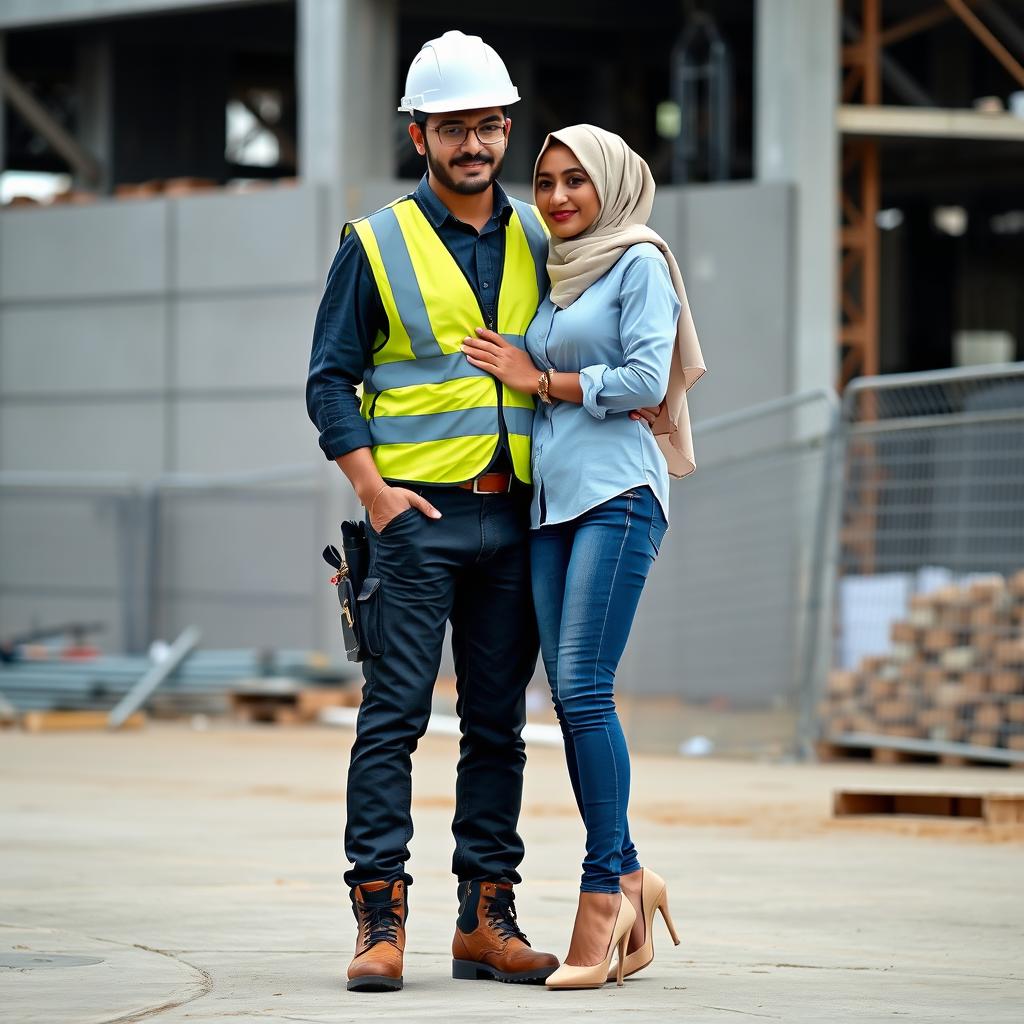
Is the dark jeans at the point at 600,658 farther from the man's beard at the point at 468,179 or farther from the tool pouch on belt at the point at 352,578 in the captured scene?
the man's beard at the point at 468,179

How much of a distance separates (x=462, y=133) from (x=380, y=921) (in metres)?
1.81

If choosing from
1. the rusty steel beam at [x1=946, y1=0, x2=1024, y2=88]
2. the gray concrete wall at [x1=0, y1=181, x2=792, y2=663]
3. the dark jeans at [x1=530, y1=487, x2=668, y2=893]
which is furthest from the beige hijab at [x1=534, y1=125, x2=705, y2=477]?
the rusty steel beam at [x1=946, y1=0, x2=1024, y2=88]

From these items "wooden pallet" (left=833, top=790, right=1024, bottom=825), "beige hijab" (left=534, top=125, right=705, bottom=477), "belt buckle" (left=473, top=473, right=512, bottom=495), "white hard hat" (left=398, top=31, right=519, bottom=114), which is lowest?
"wooden pallet" (left=833, top=790, right=1024, bottom=825)

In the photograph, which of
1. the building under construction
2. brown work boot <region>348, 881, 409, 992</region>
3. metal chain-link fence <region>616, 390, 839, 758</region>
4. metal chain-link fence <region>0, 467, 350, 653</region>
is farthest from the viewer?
metal chain-link fence <region>0, 467, 350, 653</region>

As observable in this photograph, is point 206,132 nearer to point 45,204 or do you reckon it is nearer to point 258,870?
point 45,204

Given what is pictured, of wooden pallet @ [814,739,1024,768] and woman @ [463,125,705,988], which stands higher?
woman @ [463,125,705,988]

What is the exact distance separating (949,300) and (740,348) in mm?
13149

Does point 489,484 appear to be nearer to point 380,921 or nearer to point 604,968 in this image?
point 380,921

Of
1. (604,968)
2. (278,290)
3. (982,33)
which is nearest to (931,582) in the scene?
(604,968)

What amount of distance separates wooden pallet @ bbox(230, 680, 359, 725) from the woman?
A: 39.8 feet

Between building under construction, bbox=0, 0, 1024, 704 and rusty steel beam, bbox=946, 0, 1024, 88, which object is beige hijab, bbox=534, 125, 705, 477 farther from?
rusty steel beam, bbox=946, 0, 1024, 88

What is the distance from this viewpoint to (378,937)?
4.50 metres

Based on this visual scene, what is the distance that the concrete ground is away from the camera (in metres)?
4.21

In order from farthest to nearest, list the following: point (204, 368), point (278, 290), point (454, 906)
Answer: point (204, 368), point (278, 290), point (454, 906)
